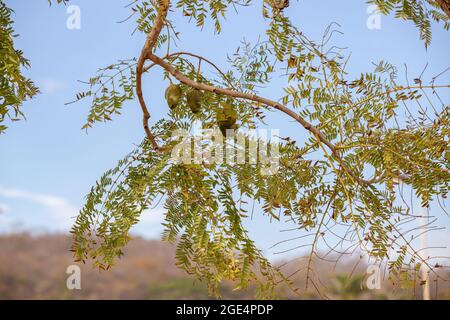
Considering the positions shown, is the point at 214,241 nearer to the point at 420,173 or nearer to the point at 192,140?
the point at 192,140

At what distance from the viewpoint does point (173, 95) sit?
37.5 inches

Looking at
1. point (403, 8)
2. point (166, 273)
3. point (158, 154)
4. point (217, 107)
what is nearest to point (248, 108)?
point (217, 107)

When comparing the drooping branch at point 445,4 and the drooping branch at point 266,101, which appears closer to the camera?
the drooping branch at point 266,101

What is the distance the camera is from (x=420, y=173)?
0.94 meters

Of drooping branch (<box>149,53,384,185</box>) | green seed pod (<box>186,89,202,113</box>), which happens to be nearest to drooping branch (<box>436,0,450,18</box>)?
drooping branch (<box>149,53,384,185</box>)

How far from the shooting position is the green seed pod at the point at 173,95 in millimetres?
951

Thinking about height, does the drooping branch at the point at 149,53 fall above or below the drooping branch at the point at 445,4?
below

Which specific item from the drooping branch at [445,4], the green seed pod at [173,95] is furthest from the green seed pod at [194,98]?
the drooping branch at [445,4]

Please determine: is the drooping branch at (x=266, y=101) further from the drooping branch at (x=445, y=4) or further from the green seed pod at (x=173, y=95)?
the drooping branch at (x=445, y=4)

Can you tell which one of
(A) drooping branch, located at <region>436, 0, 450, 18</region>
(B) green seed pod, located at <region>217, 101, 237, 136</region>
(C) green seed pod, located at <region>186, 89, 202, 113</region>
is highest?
(A) drooping branch, located at <region>436, 0, 450, 18</region>

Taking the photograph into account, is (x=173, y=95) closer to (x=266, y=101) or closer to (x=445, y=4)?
(x=266, y=101)

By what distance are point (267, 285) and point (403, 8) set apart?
0.49m

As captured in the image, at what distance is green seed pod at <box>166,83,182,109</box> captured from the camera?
37.4 inches

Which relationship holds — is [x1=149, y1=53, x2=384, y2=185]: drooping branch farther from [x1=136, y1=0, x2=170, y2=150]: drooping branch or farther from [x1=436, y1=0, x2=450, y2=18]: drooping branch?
[x1=436, y1=0, x2=450, y2=18]: drooping branch
